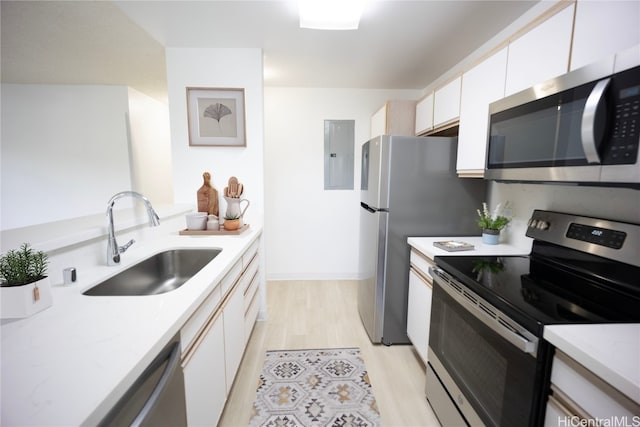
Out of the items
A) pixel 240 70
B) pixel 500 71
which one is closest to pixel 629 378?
pixel 500 71

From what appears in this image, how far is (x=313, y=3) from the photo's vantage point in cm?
158

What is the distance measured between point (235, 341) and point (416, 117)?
246cm

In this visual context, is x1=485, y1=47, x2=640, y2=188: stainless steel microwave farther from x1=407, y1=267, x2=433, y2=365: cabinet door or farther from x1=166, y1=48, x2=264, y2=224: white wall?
x1=166, y1=48, x2=264, y2=224: white wall

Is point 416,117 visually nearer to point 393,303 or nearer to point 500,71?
point 500,71

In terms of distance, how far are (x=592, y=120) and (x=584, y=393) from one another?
0.80 metres

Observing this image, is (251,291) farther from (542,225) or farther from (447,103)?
(447,103)

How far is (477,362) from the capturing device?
109 centimetres

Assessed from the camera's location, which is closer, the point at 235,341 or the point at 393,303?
the point at 235,341

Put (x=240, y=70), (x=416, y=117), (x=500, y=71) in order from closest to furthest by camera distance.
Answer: (x=500, y=71) → (x=240, y=70) → (x=416, y=117)

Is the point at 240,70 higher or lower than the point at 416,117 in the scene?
higher

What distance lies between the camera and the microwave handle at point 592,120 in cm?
80

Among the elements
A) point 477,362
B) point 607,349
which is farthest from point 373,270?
point 607,349

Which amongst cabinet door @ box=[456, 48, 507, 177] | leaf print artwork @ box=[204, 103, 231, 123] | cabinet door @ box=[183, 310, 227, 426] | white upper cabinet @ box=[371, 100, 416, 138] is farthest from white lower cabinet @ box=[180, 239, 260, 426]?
white upper cabinet @ box=[371, 100, 416, 138]

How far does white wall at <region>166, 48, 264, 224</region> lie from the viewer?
2227 millimetres
